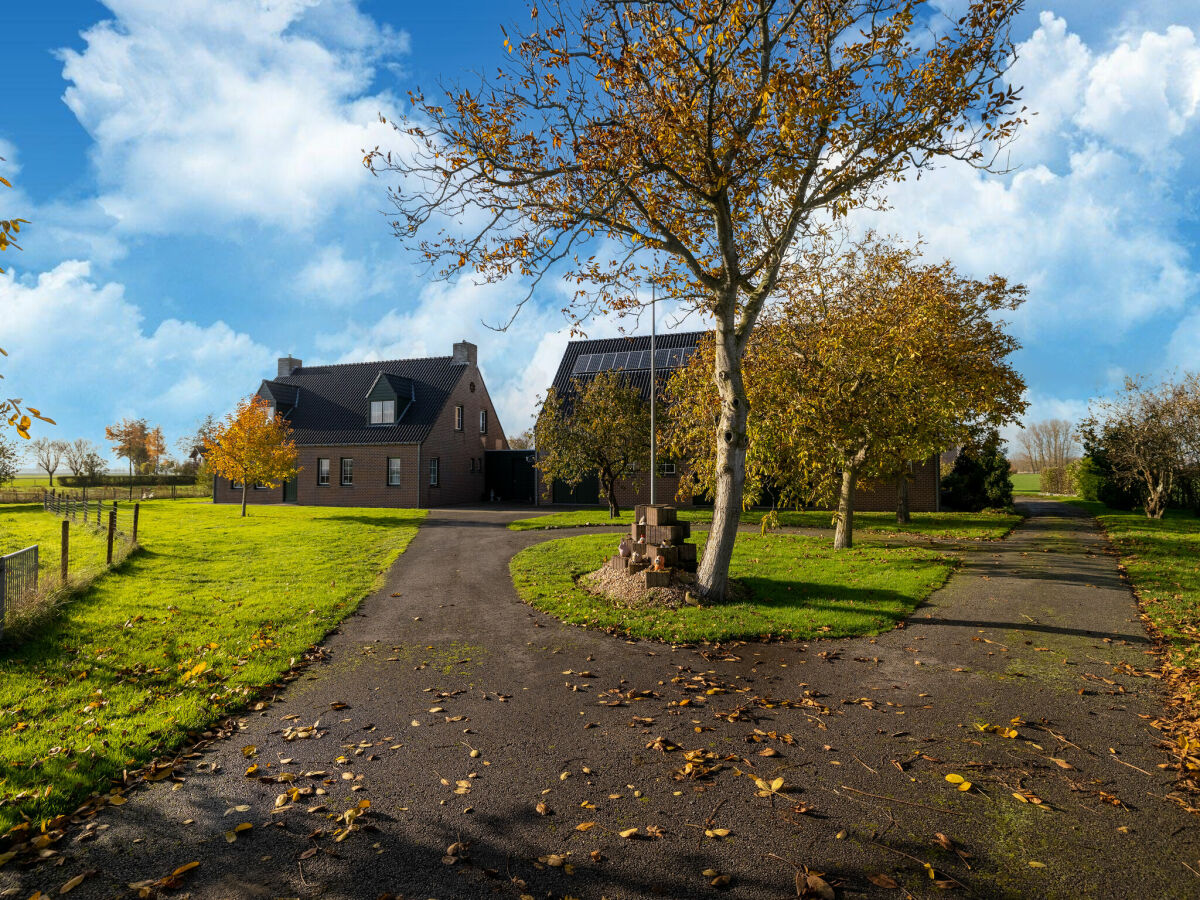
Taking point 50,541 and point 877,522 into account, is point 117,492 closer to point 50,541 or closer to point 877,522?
point 50,541

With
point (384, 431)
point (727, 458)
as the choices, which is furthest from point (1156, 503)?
point (384, 431)

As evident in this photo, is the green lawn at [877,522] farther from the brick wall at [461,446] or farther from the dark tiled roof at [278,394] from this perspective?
the dark tiled roof at [278,394]

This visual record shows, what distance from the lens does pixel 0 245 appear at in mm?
4457

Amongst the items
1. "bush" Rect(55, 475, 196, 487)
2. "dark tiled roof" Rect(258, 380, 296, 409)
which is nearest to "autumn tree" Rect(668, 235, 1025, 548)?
"dark tiled roof" Rect(258, 380, 296, 409)

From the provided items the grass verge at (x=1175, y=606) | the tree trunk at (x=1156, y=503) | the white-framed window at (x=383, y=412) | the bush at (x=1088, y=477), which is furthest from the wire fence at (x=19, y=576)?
the bush at (x=1088, y=477)

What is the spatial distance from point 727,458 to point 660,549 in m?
1.96

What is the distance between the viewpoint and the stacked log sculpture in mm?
10883

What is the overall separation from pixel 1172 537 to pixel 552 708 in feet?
67.6

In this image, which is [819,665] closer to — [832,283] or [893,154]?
[893,154]

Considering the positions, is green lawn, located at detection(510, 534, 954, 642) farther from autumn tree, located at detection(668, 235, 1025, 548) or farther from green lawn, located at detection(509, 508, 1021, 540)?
green lawn, located at detection(509, 508, 1021, 540)

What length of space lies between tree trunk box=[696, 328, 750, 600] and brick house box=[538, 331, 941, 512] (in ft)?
56.3

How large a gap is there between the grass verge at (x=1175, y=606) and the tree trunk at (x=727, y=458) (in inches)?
208

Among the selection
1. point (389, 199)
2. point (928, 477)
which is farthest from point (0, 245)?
point (928, 477)

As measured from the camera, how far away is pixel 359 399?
1470 inches
